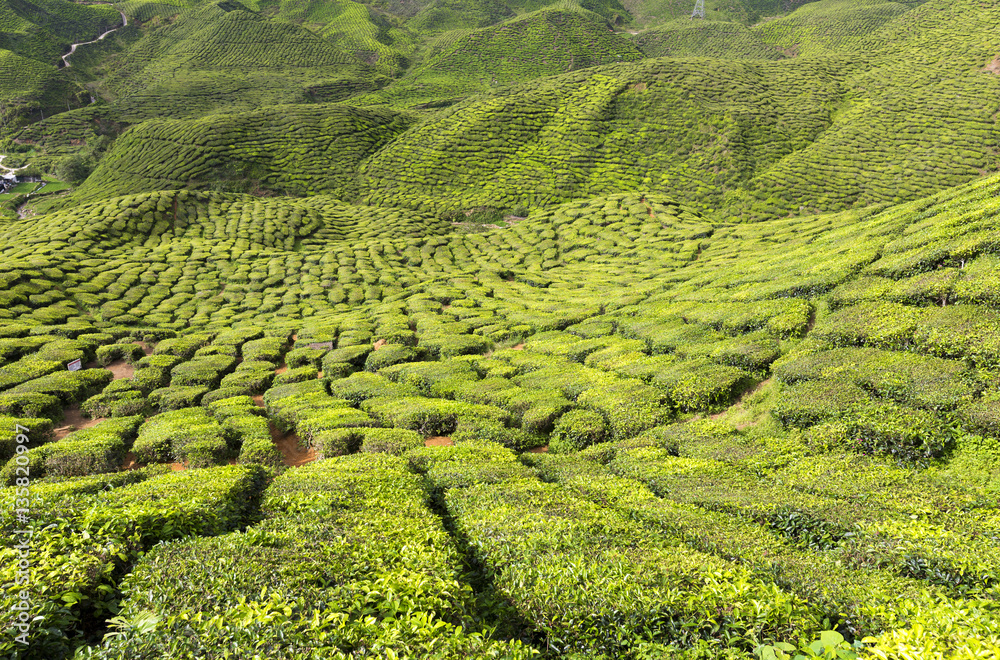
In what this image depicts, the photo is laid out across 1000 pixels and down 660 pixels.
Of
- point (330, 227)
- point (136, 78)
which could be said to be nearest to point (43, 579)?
point (330, 227)

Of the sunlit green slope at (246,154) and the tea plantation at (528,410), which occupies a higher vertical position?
the sunlit green slope at (246,154)

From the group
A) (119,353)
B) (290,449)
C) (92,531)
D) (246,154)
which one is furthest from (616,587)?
(246,154)

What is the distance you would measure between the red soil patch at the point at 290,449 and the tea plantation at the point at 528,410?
0.18 meters

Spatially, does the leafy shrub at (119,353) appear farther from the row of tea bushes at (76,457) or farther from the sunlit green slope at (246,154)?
the sunlit green slope at (246,154)

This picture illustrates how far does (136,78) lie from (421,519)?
148036 millimetres

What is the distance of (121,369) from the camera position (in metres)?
23.6

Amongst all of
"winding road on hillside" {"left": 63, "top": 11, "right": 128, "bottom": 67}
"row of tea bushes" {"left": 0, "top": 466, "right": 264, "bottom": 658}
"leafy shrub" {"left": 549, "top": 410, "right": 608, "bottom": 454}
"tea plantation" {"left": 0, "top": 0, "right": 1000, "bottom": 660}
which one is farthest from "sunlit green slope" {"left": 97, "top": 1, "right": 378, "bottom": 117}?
"row of tea bushes" {"left": 0, "top": 466, "right": 264, "bottom": 658}

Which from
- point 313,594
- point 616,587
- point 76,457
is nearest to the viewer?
point 313,594

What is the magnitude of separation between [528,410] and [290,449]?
8.27 metres

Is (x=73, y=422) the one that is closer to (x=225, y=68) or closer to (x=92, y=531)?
(x=92, y=531)

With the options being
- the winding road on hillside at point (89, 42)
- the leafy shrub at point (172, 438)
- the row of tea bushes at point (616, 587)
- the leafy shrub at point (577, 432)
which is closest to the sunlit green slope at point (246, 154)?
the leafy shrub at point (172, 438)

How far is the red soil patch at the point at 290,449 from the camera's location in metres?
15.3

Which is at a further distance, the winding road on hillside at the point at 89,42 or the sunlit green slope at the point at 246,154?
the winding road on hillside at the point at 89,42

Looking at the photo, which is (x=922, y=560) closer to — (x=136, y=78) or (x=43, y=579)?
(x=43, y=579)
